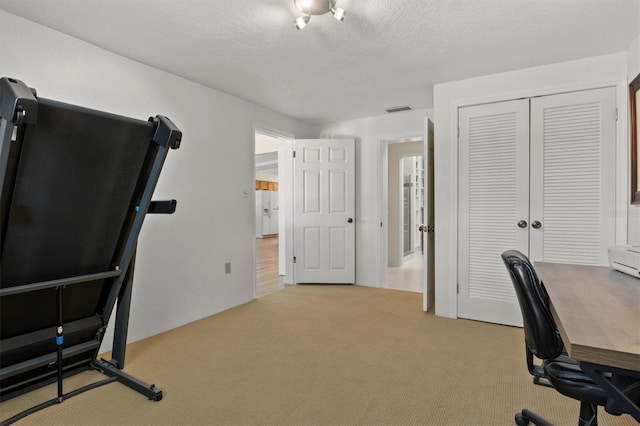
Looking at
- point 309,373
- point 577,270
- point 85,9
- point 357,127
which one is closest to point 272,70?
point 85,9

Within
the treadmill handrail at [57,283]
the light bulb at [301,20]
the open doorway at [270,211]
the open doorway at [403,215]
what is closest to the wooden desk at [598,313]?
the light bulb at [301,20]

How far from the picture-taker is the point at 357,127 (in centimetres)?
492

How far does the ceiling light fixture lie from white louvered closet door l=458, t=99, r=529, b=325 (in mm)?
1855

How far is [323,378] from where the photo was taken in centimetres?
225

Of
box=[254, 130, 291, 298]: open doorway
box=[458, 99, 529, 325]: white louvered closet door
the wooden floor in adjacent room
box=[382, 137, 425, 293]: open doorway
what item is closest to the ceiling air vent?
box=[382, 137, 425, 293]: open doorway

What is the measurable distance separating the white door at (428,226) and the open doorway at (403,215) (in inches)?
34.5

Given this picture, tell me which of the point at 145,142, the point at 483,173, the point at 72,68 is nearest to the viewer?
the point at 145,142

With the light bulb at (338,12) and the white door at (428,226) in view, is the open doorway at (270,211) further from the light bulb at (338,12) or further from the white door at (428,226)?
the light bulb at (338,12)

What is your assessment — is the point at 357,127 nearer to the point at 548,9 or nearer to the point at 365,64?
the point at 365,64

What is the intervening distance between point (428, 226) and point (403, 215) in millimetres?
3259

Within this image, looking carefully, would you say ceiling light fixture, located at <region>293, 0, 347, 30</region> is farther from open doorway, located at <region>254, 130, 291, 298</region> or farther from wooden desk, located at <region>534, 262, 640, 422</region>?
open doorway, located at <region>254, 130, 291, 298</region>

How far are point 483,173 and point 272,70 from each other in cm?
217

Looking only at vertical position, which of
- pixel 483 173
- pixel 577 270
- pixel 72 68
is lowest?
pixel 577 270

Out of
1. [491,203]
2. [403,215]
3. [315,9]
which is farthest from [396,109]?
[403,215]
